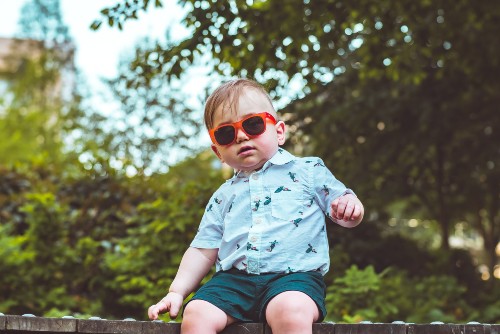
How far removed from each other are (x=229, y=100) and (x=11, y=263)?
317 centimetres

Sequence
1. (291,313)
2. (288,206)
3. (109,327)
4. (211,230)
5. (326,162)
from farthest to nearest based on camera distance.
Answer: (326,162) < (211,230) < (288,206) < (109,327) < (291,313)

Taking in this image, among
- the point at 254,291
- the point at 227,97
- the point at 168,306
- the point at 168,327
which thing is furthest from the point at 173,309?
the point at 227,97

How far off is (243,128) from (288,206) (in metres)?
0.34

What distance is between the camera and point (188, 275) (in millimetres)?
2785

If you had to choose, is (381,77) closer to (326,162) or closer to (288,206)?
(326,162)

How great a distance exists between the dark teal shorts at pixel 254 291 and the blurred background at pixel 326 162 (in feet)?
6.22

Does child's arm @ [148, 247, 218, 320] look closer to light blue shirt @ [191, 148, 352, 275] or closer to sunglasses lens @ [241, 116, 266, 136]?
light blue shirt @ [191, 148, 352, 275]

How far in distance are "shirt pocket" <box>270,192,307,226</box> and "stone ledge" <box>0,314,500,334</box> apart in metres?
0.42

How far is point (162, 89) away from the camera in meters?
11.1

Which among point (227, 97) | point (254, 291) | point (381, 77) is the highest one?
point (381, 77)

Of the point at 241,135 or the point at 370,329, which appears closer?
the point at 370,329

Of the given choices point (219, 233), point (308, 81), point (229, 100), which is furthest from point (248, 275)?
point (308, 81)

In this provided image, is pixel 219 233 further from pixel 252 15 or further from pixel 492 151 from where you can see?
pixel 492 151

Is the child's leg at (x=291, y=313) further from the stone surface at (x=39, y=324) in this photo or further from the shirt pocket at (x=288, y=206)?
the stone surface at (x=39, y=324)
